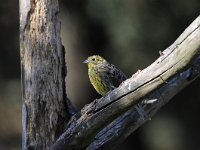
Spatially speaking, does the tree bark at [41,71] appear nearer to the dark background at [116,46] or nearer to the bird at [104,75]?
the bird at [104,75]

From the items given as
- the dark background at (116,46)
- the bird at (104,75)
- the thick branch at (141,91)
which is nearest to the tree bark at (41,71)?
the thick branch at (141,91)

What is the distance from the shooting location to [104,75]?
721cm

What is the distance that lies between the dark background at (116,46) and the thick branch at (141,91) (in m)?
5.51

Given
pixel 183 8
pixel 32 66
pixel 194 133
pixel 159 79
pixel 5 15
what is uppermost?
pixel 5 15

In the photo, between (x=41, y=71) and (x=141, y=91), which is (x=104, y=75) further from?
(x=141, y=91)

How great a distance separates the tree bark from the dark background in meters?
5.41

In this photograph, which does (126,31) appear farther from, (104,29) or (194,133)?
(194,133)

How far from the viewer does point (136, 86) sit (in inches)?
205

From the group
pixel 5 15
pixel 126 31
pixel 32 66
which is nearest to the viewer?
pixel 32 66

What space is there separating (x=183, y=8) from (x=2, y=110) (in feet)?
12.1

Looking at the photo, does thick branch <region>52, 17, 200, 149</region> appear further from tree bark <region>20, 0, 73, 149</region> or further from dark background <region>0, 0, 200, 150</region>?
dark background <region>0, 0, 200, 150</region>

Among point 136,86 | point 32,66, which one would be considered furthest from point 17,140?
point 136,86

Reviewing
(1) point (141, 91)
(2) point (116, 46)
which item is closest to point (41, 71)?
(1) point (141, 91)

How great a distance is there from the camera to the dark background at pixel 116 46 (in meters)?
11.9
